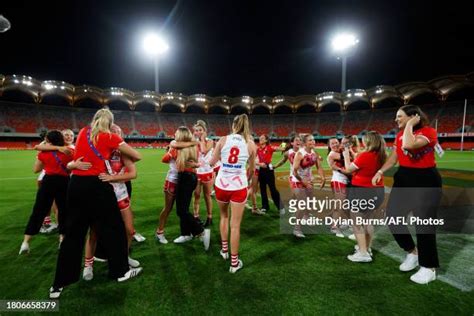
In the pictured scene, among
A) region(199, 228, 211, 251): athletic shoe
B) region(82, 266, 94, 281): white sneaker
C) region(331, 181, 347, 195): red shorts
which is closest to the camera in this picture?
region(82, 266, 94, 281): white sneaker

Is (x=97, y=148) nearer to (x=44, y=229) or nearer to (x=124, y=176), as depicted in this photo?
(x=124, y=176)

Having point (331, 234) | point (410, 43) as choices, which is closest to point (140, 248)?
point (331, 234)

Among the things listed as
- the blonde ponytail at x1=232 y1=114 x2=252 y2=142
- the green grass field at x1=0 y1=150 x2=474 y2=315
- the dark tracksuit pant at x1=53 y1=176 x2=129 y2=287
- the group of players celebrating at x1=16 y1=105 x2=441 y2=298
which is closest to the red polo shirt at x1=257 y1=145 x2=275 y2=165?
the group of players celebrating at x1=16 y1=105 x2=441 y2=298

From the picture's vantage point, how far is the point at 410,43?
38188mm

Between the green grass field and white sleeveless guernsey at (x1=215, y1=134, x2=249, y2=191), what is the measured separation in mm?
1300

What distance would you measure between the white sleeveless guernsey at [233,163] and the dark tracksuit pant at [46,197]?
285cm

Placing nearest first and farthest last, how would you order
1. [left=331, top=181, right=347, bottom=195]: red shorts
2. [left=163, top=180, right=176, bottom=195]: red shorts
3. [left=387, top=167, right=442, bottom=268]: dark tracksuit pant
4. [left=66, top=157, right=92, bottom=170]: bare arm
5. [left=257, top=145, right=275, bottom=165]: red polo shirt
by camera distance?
[left=66, top=157, right=92, bottom=170]: bare arm → [left=387, top=167, right=442, bottom=268]: dark tracksuit pant → [left=163, top=180, right=176, bottom=195]: red shorts → [left=331, top=181, right=347, bottom=195]: red shorts → [left=257, top=145, right=275, bottom=165]: red polo shirt

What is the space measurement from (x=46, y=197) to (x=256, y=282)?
148 inches

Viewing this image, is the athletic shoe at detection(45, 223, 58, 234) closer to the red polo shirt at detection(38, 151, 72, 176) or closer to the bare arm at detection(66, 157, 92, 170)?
the red polo shirt at detection(38, 151, 72, 176)

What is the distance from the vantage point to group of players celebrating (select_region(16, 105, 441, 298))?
272cm

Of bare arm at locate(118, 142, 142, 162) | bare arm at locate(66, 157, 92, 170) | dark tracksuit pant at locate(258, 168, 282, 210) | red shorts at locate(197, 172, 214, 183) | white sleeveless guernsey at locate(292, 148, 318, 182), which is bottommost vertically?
dark tracksuit pant at locate(258, 168, 282, 210)

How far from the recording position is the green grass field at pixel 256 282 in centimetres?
268

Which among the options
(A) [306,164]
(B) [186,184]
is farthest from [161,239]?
(A) [306,164]

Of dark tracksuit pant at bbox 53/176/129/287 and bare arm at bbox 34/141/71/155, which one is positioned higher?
bare arm at bbox 34/141/71/155
